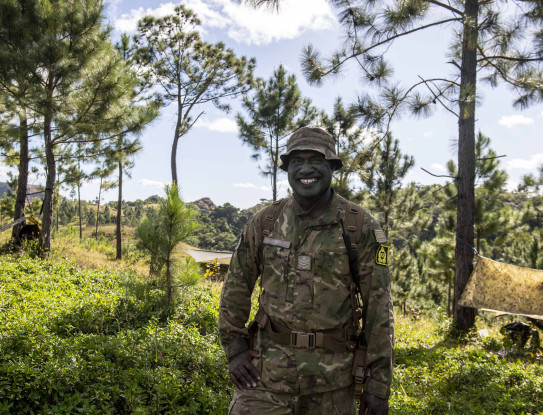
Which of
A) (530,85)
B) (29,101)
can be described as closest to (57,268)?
(29,101)

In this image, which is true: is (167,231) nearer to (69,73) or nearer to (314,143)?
(314,143)

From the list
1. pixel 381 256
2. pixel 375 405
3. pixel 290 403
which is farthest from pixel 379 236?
pixel 290 403

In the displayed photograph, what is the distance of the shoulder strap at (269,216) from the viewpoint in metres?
2.22

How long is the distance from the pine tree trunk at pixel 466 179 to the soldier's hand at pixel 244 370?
6667mm

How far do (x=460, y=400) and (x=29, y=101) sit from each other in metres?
10.2

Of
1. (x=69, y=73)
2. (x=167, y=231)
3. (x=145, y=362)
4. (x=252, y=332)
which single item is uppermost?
(x=69, y=73)

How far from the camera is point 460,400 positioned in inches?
157

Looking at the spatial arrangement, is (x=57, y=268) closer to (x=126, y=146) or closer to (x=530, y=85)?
(x=126, y=146)

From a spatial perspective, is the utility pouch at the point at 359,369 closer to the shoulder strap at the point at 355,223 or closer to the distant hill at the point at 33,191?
the shoulder strap at the point at 355,223

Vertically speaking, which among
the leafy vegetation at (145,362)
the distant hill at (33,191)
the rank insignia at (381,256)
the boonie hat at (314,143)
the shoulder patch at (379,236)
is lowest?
the leafy vegetation at (145,362)

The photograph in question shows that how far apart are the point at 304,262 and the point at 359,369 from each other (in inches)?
23.9

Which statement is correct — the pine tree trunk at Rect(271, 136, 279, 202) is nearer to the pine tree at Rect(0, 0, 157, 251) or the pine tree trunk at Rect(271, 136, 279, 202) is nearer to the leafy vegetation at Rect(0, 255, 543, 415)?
the pine tree at Rect(0, 0, 157, 251)

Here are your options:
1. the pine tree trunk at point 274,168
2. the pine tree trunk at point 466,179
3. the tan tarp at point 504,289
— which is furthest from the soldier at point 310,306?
the pine tree trunk at point 274,168

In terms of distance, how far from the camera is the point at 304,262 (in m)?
2.05
